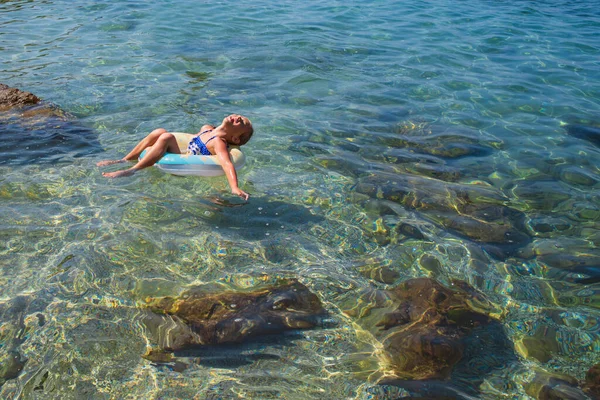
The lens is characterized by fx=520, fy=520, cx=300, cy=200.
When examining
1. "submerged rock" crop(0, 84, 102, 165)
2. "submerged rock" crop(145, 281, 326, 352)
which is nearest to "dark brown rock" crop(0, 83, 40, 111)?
"submerged rock" crop(0, 84, 102, 165)

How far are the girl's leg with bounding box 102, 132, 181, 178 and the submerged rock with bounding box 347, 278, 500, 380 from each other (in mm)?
2974

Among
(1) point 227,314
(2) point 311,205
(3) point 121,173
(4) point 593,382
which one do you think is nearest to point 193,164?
(3) point 121,173

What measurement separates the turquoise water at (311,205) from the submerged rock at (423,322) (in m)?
0.13

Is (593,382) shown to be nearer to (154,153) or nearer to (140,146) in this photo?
(154,153)

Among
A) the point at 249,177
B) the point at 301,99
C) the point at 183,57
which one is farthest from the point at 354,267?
the point at 183,57

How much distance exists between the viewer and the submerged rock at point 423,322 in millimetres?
3699

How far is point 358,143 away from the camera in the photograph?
24.4 feet

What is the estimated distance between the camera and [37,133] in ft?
23.5

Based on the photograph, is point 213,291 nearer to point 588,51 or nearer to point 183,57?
point 183,57

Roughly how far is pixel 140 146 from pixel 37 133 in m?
1.95

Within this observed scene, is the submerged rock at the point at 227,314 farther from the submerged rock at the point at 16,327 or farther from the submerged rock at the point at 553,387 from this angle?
the submerged rock at the point at 553,387

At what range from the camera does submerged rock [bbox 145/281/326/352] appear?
3.84m

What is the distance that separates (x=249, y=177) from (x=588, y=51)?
949 cm

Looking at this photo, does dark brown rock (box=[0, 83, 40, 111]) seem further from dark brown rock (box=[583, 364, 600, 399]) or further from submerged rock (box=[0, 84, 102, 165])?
dark brown rock (box=[583, 364, 600, 399])
